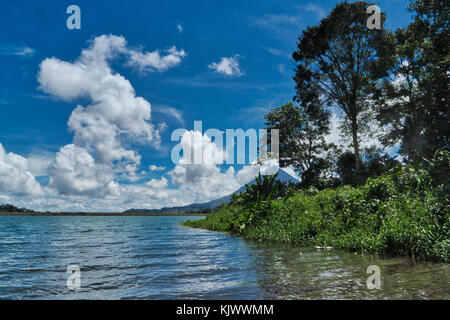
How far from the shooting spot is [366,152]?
31.8 metres

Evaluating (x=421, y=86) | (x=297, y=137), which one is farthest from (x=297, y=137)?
(x=421, y=86)

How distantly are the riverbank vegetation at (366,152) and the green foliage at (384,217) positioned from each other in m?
0.03

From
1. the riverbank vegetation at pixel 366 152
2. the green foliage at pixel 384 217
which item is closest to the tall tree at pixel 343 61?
the riverbank vegetation at pixel 366 152

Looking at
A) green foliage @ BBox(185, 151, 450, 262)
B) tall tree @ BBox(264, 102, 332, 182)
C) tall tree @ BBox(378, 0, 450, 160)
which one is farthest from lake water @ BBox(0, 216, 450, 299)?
tall tree @ BBox(264, 102, 332, 182)

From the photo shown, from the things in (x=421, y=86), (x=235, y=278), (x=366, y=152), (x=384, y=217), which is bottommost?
(x=235, y=278)

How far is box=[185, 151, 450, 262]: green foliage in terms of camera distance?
7.32 metres

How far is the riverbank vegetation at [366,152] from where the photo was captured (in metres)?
8.42

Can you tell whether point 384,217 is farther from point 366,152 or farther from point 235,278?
point 366,152

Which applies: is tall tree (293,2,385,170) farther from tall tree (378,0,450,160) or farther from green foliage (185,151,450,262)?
green foliage (185,151,450,262)

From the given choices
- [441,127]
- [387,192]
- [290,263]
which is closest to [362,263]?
[290,263]

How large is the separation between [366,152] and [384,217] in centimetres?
2513

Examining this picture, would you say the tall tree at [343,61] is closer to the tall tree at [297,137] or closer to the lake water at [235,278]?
the tall tree at [297,137]

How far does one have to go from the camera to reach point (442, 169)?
353 inches

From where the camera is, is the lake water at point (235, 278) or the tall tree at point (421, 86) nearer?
the lake water at point (235, 278)
